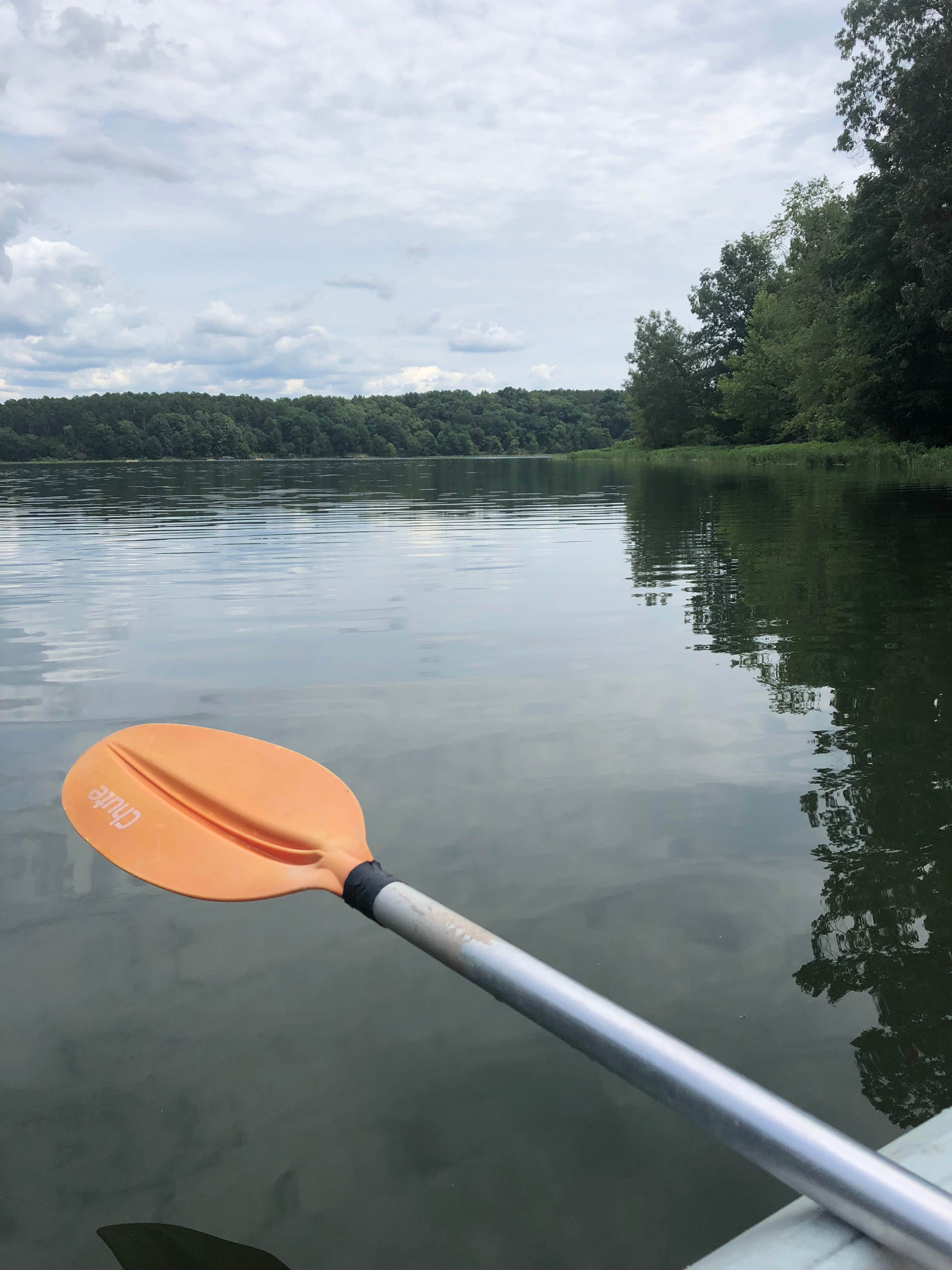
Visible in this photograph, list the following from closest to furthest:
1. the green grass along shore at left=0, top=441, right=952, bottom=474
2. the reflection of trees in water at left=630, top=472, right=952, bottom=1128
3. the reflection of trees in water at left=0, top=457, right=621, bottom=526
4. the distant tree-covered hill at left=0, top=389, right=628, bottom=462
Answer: the reflection of trees in water at left=630, top=472, right=952, bottom=1128 → the reflection of trees in water at left=0, top=457, right=621, bottom=526 → the green grass along shore at left=0, top=441, right=952, bottom=474 → the distant tree-covered hill at left=0, top=389, right=628, bottom=462

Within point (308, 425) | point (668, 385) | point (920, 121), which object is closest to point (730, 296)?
point (668, 385)

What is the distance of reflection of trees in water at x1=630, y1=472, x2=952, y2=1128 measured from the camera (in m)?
2.29

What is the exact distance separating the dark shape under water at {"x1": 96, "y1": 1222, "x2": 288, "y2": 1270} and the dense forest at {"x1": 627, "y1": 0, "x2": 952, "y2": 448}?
1032 inches

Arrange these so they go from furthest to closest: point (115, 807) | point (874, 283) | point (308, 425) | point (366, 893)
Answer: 1. point (308, 425)
2. point (874, 283)
3. point (115, 807)
4. point (366, 893)

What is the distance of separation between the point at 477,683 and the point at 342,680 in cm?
86

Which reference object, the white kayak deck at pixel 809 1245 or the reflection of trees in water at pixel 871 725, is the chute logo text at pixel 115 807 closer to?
the reflection of trees in water at pixel 871 725

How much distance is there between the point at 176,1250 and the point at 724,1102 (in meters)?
1.08

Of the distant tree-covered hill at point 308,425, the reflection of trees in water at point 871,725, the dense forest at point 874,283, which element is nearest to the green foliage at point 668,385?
the dense forest at point 874,283

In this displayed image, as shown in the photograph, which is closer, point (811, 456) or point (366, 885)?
point (366, 885)

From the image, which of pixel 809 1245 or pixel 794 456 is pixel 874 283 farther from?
pixel 809 1245

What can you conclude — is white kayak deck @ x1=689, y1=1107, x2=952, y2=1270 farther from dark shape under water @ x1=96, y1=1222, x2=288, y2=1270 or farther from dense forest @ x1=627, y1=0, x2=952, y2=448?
dense forest @ x1=627, y1=0, x2=952, y2=448

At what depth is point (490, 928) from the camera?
2.74m

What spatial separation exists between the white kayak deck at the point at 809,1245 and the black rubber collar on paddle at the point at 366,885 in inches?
43.5

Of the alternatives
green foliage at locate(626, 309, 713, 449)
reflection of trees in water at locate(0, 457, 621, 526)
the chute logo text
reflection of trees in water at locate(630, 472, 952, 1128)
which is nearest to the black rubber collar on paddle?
the chute logo text
